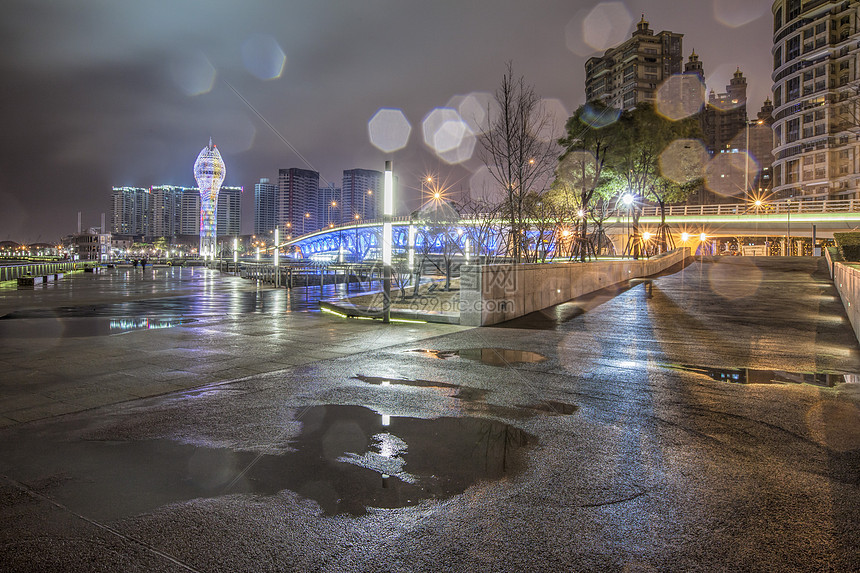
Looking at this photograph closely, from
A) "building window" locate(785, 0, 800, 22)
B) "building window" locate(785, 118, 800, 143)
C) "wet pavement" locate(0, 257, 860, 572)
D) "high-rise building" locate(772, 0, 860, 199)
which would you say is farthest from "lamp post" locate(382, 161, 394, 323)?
"building window" locate(785, 0, 800, 22)

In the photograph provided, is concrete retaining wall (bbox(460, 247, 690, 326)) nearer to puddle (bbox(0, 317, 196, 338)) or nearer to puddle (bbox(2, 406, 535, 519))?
puddle (bbox(0, 317, 196, 338))

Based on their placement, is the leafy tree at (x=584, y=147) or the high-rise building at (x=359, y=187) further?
the high-rise building at (x=359, y=187)

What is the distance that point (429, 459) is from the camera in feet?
13.7

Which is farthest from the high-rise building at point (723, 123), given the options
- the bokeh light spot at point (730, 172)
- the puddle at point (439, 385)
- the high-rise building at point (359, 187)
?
the puddle at point (439, 385)

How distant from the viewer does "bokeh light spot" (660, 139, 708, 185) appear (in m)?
38.6

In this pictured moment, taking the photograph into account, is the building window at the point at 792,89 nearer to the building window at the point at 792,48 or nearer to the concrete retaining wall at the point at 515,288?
the building window at the point at 792,48

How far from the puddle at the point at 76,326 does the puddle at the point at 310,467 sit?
779 centimetres

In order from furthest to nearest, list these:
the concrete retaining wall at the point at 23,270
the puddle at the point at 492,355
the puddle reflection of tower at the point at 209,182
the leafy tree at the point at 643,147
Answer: the puddle reflection of tower at the point at 209,182 < the leafy tree at the point at 643,147 < the concrete retaining wall at the point at 23,270 < the puddle at the point at 492,355

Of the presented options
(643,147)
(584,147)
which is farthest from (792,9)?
(584,147)

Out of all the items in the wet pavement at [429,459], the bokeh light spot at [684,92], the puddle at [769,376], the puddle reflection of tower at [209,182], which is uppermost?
the bokeh light spot at [684,92]

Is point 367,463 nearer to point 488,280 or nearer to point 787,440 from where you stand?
point 787,440

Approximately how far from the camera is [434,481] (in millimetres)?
3754

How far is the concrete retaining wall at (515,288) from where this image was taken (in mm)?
12602

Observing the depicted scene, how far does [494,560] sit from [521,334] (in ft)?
28.5
